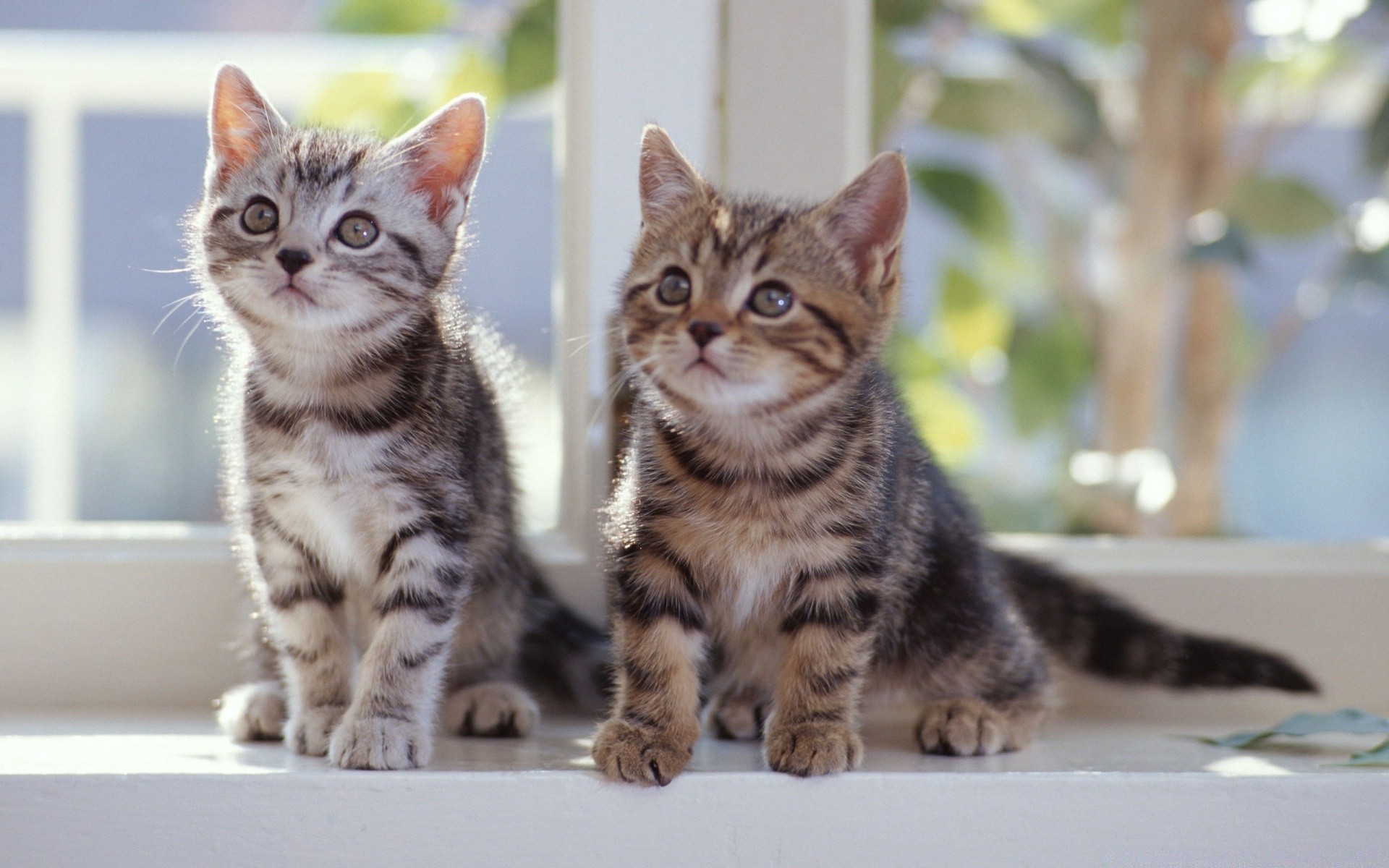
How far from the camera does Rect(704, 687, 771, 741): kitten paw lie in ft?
4.00

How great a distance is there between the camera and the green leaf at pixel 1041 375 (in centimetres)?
185

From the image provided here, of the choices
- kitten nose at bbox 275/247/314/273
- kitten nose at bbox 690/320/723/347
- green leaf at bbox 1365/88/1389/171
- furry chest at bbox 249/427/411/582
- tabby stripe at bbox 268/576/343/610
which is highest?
green leaf at bbox 1365/88/1389/171

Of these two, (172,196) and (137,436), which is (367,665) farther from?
(137,436)

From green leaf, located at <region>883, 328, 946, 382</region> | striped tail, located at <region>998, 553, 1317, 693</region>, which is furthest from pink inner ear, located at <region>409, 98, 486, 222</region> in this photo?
green leaf, located at <region>883, 328, 946, 382</region>

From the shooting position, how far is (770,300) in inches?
41.0

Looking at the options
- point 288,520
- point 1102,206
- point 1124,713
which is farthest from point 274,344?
point 1102,206

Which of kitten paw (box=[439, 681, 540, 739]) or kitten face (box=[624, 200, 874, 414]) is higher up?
kitten face (box=[624, 200, 874, 414])

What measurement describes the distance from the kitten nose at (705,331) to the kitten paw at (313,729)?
0.49 meters

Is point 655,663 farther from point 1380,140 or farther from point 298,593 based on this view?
point 1380,140

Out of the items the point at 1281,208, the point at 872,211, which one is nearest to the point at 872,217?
the point at 872,211

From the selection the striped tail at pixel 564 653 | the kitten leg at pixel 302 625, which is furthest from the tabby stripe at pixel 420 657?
the striped tail at pixel 564 653

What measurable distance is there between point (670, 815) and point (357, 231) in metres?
0.60

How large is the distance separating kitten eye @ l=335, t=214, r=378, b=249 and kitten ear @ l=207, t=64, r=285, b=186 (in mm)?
140

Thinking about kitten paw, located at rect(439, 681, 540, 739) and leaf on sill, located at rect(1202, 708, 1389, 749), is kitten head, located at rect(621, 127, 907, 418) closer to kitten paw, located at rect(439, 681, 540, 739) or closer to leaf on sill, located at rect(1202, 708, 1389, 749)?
kitten paw, located at rect(439, 681, 540, 739)
